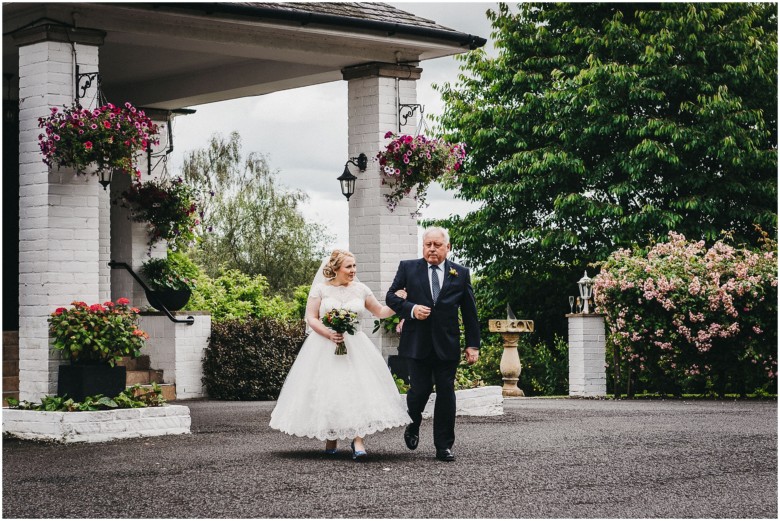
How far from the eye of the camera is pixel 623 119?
76.0ft

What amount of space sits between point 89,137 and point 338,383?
3706 mm

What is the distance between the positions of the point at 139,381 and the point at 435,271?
6.80 m

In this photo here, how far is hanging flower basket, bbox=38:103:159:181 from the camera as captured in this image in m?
10.6

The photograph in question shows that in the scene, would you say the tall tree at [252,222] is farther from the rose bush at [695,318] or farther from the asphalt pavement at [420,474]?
the asphalt pavement at [420,474]

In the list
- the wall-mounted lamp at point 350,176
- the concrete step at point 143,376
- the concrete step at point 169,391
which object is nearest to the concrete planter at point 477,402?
the wall-mounted lamp at point 350,176

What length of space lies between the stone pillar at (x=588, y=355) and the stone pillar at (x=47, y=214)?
357 inches

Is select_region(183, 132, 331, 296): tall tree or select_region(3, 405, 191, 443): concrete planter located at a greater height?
select_region(183, 132, 331, 296): tall tree

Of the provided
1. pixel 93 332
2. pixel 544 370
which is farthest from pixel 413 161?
pixel 544 370

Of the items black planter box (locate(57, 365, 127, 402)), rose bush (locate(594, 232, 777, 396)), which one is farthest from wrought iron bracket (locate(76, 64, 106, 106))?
rose bush (locate(594, 232, 777, 396))

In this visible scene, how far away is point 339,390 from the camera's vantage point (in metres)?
8.90

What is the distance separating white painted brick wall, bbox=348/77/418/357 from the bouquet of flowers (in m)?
4.31

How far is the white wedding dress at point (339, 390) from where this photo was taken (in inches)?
348

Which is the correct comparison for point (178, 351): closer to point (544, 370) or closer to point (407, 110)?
point (407, 110)

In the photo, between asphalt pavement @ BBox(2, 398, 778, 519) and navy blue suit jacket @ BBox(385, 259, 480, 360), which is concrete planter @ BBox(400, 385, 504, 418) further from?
navy blue suit jacket @ BBox(385, 259, 480, 360)
